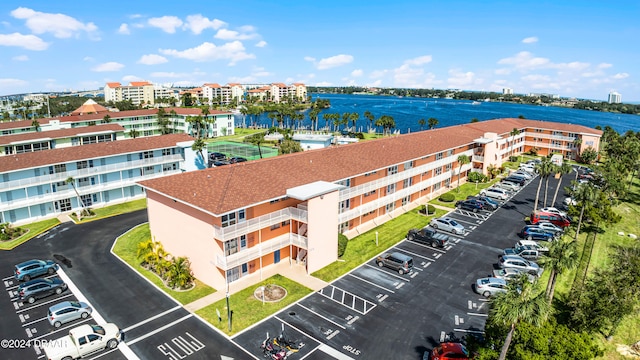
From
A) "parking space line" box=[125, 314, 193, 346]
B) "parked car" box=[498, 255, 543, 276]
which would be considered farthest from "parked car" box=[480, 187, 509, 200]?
"parking space line" box=[125, 314, 193, 346]

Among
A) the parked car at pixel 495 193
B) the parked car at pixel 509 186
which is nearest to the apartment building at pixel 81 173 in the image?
the parked car at pixel 495 193

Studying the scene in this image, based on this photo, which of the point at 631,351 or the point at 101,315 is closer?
the point at 631,351


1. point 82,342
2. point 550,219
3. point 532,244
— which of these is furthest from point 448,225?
point 82,342

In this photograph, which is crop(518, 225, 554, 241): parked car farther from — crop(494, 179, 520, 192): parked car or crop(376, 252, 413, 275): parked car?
crop(494, 179, 520, 192): parked car

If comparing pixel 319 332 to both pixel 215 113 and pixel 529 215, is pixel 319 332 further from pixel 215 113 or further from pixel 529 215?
pixel 215 113

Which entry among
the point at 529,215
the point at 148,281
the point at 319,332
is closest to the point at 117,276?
the point at 148,281

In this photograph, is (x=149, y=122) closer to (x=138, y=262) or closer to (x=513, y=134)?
(x=138, y=262)

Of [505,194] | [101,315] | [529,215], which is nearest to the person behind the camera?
[101,315]

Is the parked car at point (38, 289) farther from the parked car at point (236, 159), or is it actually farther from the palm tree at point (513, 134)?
the palm tree at point (513, 134)
